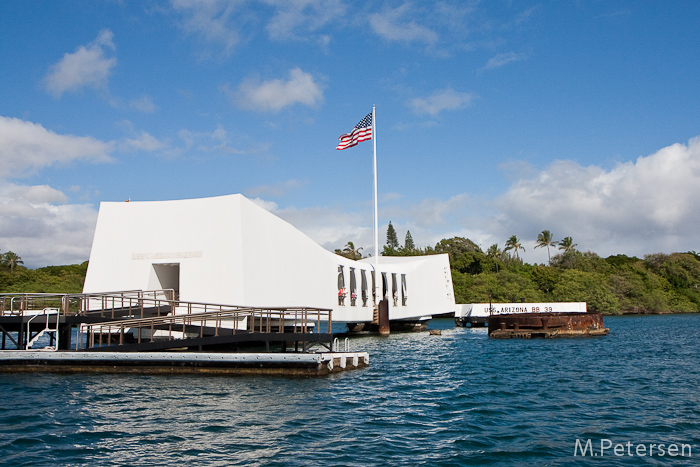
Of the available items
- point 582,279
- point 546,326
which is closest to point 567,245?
point 582,279

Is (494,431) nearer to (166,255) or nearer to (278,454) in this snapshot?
(278,454)

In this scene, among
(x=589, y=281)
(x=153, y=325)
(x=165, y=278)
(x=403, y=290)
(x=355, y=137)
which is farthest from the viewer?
(x=589, y=281)

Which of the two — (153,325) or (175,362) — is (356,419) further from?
(153,325)

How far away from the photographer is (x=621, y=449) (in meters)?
9.83

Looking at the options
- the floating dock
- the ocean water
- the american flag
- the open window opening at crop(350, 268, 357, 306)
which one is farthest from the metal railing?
the american flag

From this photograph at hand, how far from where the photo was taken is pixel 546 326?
42.8 m

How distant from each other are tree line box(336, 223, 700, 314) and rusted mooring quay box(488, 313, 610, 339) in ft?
156

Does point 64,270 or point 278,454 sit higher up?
point 64,270

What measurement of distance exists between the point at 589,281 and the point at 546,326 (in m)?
54.2

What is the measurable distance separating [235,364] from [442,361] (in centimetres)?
1021

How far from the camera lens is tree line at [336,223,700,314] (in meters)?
91.7

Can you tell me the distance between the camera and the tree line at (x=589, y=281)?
91.7 meters

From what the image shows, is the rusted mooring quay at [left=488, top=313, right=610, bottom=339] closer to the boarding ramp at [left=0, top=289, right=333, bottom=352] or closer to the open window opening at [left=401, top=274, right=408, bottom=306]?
the open window opening at [left=401, top=274, right=408, bottom=306]

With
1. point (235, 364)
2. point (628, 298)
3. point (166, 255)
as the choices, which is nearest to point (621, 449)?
point (235, 364)
